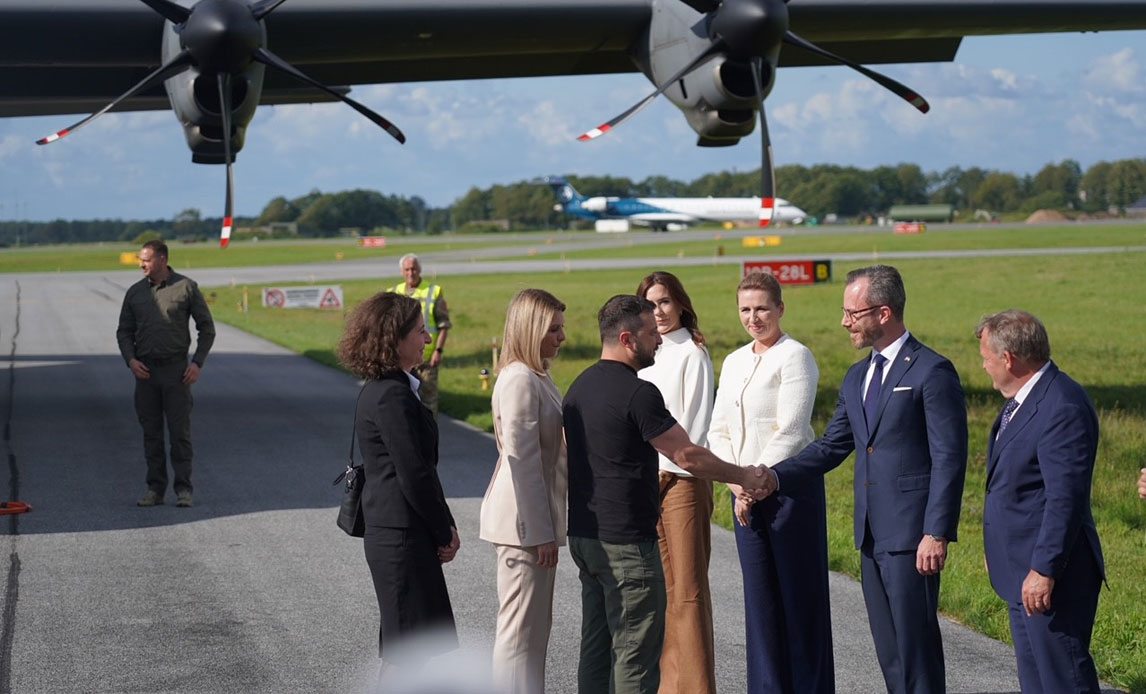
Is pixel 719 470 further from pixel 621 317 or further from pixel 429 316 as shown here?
pixel 429 316

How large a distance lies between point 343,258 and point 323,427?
6503 centimetres

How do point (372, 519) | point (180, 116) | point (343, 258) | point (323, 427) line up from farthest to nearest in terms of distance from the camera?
point (343, 258)
point (323, 427)
point (180, 116)
point (372, 519)

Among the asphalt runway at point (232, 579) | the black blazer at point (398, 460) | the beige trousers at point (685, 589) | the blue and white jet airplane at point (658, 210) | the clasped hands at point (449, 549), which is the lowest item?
the asphalt runway at point (232, 579)

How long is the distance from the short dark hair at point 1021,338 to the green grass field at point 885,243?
53.8m

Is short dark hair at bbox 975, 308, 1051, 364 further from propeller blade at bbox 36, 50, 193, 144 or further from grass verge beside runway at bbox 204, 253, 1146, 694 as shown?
propeller blade at bbox 36, 50, 193, 144

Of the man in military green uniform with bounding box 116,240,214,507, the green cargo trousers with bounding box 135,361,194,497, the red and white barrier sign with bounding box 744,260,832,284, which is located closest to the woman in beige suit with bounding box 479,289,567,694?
the man in military green uniform with bounding box 116,240,214,507

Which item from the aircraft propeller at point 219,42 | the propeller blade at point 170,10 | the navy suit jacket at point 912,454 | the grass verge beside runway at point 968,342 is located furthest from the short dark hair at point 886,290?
the propeller blade at point 170,10

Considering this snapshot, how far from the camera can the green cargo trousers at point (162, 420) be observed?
1016 centimetres

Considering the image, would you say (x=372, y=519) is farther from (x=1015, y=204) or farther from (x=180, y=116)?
(x=1015, y=204)

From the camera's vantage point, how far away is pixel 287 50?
13.8 m

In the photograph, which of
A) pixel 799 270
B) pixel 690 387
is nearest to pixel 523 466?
pixel 690 387

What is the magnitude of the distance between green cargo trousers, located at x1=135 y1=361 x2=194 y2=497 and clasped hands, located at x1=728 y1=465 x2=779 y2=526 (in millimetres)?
6274

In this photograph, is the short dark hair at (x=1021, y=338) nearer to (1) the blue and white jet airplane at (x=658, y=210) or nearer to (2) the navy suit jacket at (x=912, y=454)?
(2) the navy suit jacket at (x=912, y=454)

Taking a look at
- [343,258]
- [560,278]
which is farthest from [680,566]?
[343,258]
